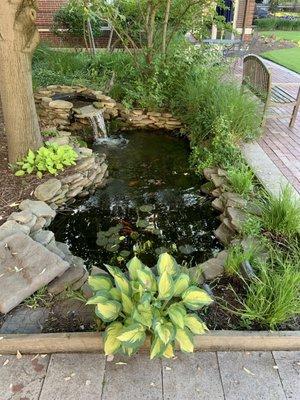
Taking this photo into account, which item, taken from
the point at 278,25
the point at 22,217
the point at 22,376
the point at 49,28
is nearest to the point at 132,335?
the point at 22,376

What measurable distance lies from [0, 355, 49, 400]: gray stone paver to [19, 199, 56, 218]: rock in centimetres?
152

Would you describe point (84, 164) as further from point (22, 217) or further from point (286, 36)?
point (286, 36)

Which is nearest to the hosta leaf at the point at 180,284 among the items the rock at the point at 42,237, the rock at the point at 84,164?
the rock at the point at 42,237

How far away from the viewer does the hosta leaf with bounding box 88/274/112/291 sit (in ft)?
6.22

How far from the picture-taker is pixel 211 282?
2375 mm

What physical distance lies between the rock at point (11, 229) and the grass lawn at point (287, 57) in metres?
7.69

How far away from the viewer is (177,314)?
1.73 metres

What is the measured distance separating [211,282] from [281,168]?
77.3 inches

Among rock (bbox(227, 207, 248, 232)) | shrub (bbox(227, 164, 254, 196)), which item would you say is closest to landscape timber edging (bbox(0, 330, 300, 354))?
rock (bbox(227, 207, 248, 232))

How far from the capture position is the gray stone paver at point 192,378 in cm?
174

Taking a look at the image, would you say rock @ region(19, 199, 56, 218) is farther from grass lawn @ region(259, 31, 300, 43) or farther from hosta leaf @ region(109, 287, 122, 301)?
grass lawn @ region(259, 31, 300, 43)

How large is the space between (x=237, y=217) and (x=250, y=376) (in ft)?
4.81

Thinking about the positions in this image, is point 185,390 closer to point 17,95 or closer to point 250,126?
point 17,95

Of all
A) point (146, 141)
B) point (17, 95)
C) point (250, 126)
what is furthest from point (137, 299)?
point (146, 141)
